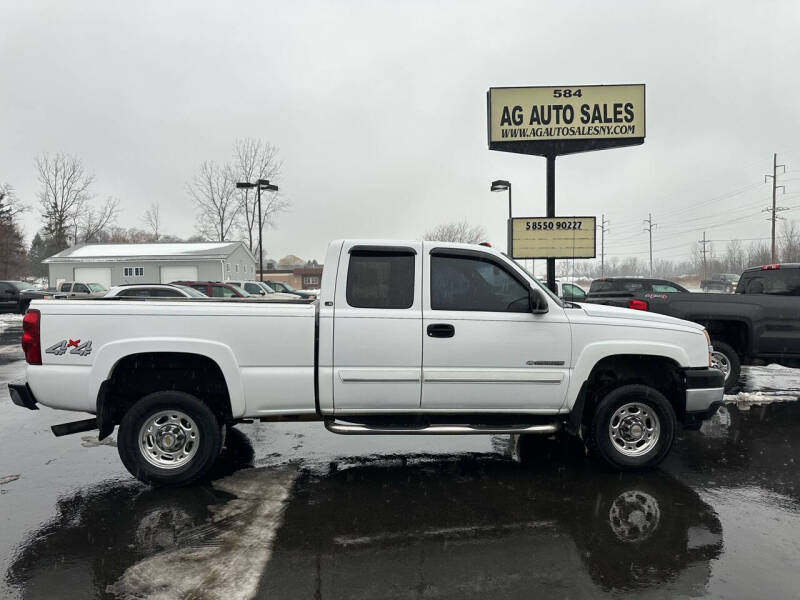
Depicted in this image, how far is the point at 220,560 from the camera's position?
11.0ft

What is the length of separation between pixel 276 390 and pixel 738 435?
17.1 ft

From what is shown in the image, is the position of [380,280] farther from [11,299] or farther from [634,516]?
[11,299]

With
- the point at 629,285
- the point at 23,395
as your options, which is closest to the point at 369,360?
the point at 23,395

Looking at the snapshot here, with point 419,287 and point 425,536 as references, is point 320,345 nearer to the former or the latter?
point 419,287

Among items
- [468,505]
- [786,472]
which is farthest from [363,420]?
[786,472]

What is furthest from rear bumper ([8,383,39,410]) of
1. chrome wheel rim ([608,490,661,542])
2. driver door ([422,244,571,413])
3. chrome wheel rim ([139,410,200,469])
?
chrome wheel rim ([608,490,661,542])

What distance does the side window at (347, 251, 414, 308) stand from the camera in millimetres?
4586

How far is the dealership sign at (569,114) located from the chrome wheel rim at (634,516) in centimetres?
1086


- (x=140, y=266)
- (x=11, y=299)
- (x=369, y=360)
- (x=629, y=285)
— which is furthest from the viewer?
(x=140, y=266)

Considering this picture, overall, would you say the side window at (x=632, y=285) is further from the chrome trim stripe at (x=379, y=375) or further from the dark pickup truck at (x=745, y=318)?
the chrome trim stripe at (x=379, y=375)

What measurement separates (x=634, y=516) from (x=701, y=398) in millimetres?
1472

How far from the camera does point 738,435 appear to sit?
6.12 meters

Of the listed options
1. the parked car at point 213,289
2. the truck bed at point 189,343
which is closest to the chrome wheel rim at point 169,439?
the truck bed at point 189,343

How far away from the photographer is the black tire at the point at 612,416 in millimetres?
4758
